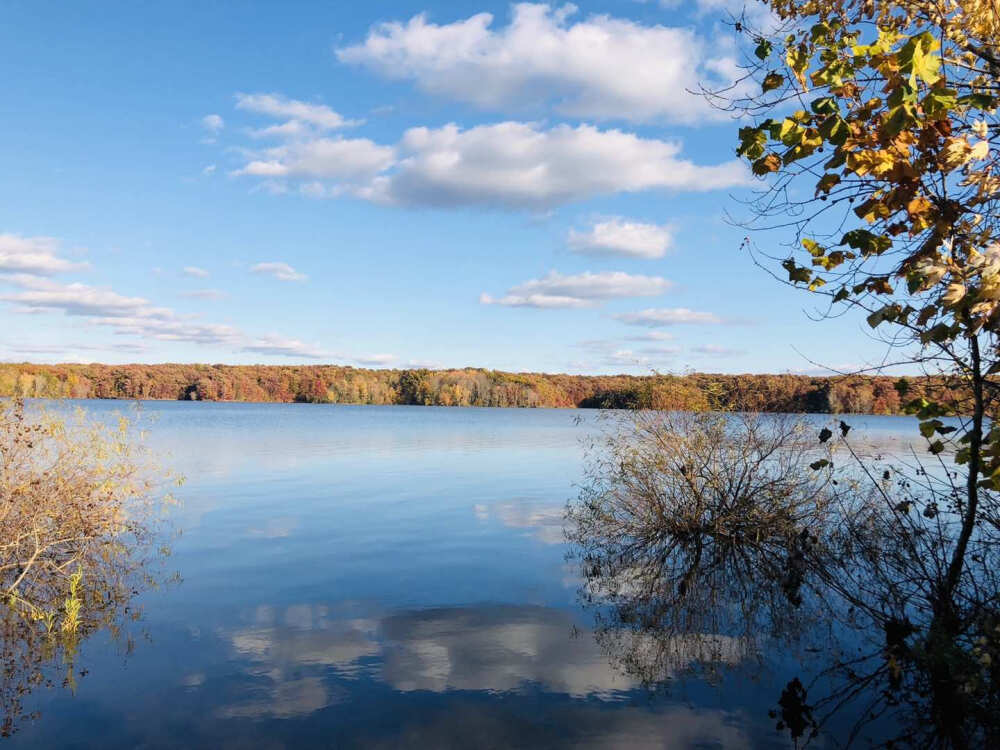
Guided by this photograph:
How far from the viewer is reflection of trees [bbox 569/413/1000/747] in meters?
7.99

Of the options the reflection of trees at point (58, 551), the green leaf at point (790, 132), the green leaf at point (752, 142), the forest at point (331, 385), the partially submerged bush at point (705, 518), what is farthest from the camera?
the forest at point (331, 385)

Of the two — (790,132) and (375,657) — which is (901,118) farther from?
(375,657)

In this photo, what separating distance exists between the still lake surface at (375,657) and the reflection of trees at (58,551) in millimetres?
498

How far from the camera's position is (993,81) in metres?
6.12

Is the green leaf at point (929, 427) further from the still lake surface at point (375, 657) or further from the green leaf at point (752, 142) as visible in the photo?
the still lake surface at point (375, 657)

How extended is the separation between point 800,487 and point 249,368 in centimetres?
14085

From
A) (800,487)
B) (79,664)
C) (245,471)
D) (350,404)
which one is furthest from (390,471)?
(350,404)

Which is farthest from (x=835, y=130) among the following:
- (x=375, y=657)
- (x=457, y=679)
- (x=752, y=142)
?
(x=375, y=657)

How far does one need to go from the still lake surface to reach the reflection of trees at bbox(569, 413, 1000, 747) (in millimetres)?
822

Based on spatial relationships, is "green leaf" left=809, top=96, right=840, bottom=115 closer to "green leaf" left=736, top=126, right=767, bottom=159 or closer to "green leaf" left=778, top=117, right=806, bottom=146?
"green leaf" left=778, top=117, right=806, bottom=146

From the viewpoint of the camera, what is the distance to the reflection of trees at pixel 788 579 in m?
7.99

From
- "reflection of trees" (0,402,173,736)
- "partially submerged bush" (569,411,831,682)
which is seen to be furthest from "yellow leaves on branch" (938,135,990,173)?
"reflection of trees" (0,402,173,736)

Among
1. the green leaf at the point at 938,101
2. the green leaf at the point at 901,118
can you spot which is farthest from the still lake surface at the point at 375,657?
the green leaf at the point at 938,101

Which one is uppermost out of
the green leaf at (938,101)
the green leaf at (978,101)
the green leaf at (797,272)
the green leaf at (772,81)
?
the green leaf at (772,81)
